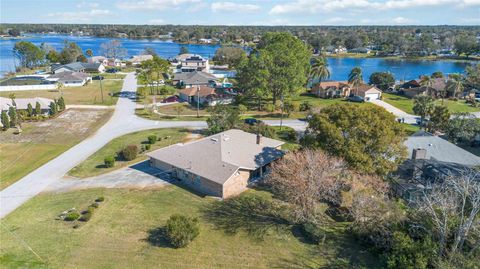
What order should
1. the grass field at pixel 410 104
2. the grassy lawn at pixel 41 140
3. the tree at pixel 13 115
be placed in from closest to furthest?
the grassy lawn at pixel 41 140
the tree at pixel 13 115
the grass field at pixel 410 104

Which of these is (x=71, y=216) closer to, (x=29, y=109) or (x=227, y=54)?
(x=29, y=109)

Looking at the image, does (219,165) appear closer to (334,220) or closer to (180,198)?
(180,198)

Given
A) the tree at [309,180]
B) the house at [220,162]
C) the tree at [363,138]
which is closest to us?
the tree at [309,180]

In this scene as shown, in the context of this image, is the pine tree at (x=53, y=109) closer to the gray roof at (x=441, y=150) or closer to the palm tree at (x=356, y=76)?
the gray roof at (x=441, y=150)

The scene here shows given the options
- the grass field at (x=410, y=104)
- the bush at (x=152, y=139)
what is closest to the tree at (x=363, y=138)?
the bush at (x=152, y=139)

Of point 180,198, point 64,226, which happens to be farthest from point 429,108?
point 64,226

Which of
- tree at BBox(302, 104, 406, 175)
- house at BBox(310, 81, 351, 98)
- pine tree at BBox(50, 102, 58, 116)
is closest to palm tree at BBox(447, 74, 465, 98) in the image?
house at BBox(310, 81, 351, 98)

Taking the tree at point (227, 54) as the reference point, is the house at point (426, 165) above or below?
below
